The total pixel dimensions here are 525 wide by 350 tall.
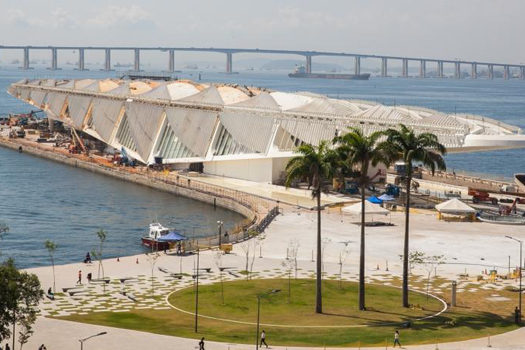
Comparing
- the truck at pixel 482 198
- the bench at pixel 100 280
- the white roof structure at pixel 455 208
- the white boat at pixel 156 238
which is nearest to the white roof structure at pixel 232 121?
the truck at pixel 482 198

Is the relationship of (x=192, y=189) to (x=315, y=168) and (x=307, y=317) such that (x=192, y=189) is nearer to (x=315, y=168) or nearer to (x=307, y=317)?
(x=315, y=168)

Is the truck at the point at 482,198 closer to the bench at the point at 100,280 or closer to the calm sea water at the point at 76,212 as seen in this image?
the calm sea water at the point at 76,212

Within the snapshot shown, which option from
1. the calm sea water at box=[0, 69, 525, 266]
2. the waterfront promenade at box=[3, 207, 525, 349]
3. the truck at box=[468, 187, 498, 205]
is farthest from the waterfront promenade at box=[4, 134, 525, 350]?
the truck at box=[468, 187, 498, 205]

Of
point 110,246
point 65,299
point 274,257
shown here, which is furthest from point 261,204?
point 65,299

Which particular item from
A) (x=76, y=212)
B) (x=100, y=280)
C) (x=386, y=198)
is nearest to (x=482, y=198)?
(x=386, y=198)

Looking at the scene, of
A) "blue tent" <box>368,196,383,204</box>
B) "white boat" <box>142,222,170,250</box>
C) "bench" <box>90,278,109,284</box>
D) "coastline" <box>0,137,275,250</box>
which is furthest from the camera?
"blue tent" <box>368,196,383,204</box>

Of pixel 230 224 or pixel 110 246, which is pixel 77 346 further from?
pixel 230 224

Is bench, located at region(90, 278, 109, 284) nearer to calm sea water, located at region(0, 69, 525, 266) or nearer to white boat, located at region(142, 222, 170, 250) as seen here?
calm sea water, located at region(0, 69, 525, 266)

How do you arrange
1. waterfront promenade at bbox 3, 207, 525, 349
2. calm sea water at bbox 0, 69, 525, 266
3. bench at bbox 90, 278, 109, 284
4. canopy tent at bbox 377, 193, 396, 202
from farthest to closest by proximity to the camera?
canopy tent at bbox 377, 193, 396, 202 < calm sea water at bbox 0, 69, 525, 266 < bench at bbox 90, 278, 109, 284 < waterfront promenade at bbox 3, 207, 525, 349
